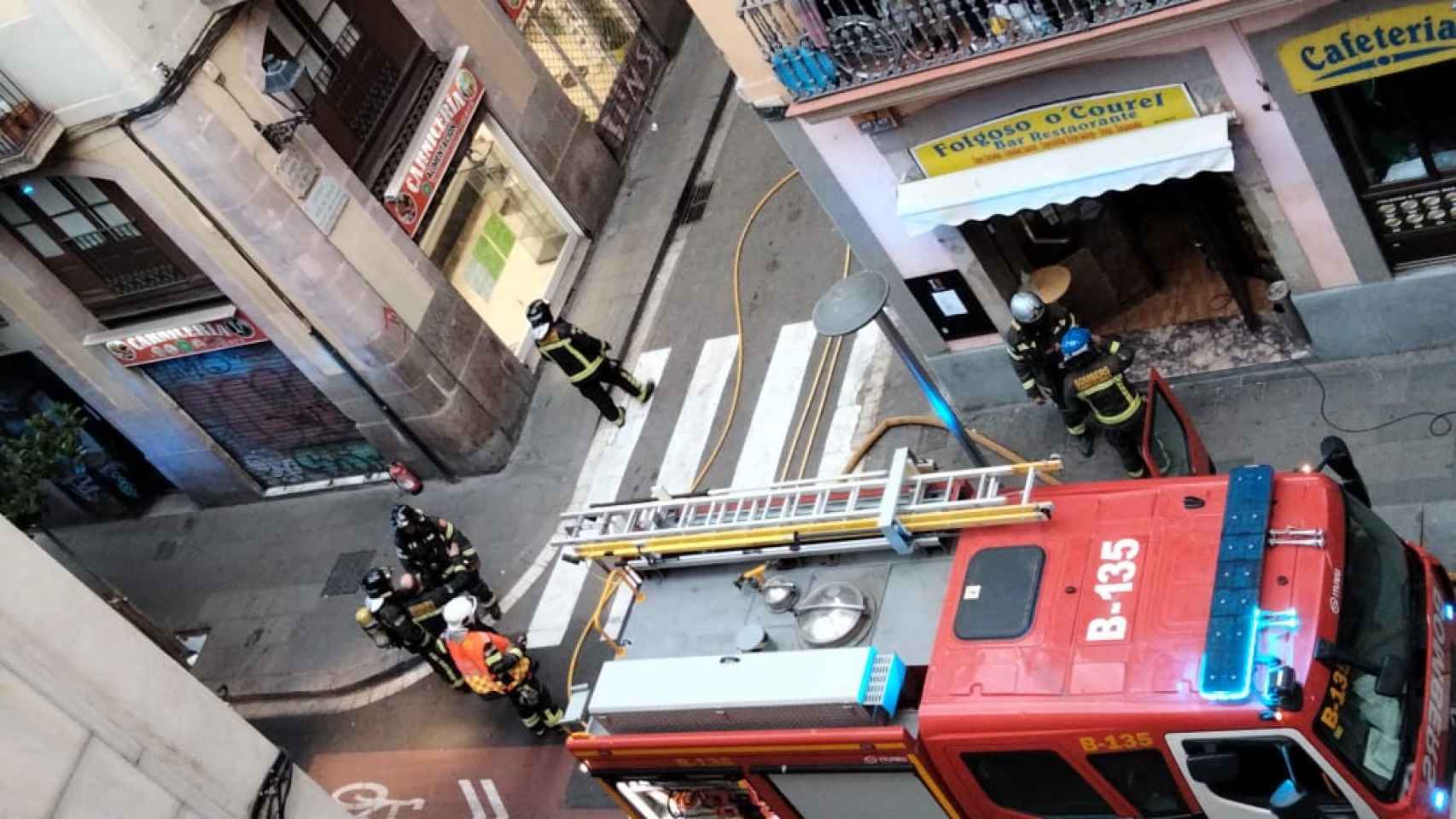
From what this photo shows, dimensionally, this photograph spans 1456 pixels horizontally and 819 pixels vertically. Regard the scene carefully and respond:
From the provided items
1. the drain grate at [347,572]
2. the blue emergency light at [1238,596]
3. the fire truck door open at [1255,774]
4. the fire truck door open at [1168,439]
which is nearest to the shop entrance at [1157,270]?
the fire truck door open at [1168,439]

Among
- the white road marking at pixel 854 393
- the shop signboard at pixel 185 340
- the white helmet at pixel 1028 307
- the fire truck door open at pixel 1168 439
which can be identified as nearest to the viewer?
the fire truck door open at pixel 1168 439

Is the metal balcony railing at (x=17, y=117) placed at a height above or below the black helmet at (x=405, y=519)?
above

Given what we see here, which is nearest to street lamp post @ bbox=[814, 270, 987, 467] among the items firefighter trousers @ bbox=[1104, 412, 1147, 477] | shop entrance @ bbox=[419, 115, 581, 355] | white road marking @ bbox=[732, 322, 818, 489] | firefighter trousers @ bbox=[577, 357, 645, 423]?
firefighter trousers @ bbox=[1104, 412, 1147, 477]

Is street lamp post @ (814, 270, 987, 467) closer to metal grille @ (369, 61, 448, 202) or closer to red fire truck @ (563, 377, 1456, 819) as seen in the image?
red fire truck @ (563, 377, 1456, 819)

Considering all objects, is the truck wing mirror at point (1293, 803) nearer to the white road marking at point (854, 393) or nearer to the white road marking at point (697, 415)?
the white road marking at point (854, 393)

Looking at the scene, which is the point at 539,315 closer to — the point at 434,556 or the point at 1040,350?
the point at 434,556

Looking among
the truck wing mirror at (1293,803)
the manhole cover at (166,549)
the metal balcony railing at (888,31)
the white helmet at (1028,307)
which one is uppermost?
the manhole cover at (166,549)
